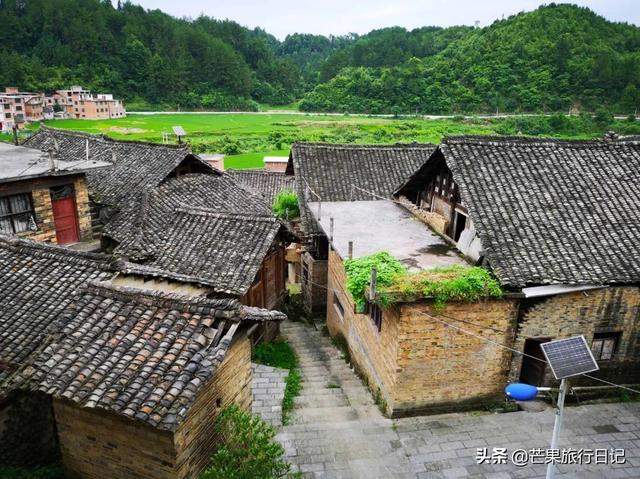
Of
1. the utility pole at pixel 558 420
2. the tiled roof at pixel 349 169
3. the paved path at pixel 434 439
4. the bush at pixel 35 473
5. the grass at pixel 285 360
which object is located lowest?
the grass at pixel 285 360

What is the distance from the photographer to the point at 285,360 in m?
15.7

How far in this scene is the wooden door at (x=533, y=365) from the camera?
11.9 meters

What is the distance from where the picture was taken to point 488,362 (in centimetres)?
1161

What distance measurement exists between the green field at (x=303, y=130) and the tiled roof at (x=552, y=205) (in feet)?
141

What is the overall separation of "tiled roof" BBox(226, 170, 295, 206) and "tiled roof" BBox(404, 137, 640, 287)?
20.6 metres

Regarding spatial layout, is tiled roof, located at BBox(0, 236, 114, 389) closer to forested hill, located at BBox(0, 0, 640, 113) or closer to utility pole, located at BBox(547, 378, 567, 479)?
utility pole, located at BBox(547, 378, 567, 479)

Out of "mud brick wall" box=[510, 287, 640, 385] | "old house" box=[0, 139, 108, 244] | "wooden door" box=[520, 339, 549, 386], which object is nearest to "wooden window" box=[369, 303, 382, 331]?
"mud brick wall" box=[510, 287, 640, 385]

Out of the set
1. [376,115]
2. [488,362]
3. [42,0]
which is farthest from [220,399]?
[42,0]

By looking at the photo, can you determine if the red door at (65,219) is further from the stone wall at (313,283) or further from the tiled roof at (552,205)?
the tiled roof at (552,205)

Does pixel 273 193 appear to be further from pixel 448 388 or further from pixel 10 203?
pixel 448 388

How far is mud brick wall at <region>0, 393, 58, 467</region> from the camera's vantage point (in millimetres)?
9453

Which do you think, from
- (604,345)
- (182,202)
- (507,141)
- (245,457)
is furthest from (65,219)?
(604,345)

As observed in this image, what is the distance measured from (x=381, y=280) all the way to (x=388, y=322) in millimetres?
1618

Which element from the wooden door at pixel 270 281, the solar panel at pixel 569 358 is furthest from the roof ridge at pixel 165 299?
the wooden door at pixel 270 281
